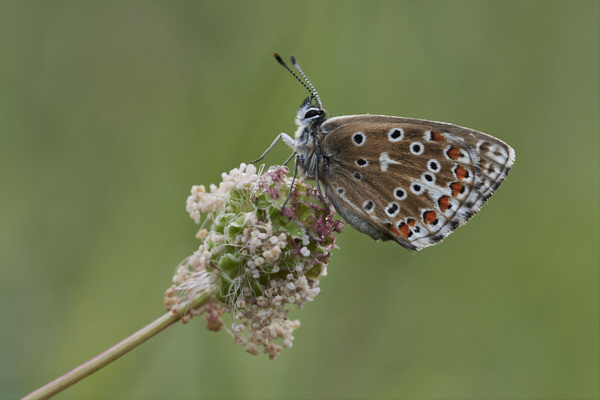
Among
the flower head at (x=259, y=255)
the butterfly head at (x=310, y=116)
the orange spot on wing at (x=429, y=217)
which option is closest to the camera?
the flower head at (x=259, y=255)

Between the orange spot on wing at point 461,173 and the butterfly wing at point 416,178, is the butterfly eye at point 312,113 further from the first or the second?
the orange spot on wing at point 461,173

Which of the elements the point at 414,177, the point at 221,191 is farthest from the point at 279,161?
the point at 414,177

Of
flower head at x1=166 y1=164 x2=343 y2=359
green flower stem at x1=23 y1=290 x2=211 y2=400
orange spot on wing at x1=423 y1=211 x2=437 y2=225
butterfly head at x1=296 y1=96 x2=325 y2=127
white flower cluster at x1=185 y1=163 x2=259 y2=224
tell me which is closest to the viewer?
green flower stem at x1=23 y1=290 x2=211 y2=400

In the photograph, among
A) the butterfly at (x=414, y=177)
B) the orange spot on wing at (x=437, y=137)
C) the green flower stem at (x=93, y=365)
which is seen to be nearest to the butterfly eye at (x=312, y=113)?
the butterfly at (x=414, y=177)

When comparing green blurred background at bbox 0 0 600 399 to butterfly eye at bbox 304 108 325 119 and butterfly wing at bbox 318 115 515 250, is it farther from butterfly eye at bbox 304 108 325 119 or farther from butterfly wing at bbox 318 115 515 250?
butterfly wing at bbox 318 115 515 250

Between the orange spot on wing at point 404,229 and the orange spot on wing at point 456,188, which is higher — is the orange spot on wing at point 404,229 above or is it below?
below

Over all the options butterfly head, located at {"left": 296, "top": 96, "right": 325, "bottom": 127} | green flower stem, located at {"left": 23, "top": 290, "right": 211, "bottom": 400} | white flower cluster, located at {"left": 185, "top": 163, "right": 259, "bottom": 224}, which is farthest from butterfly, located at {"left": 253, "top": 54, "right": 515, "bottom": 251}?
green flower stem, located at {"left": 23, "top": 290, "right": 211, "bottom": 400}

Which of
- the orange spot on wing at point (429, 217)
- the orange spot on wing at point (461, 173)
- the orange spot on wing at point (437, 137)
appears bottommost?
the orange spot on wing at point (429, 217)

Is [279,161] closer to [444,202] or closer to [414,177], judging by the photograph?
[414,177]
